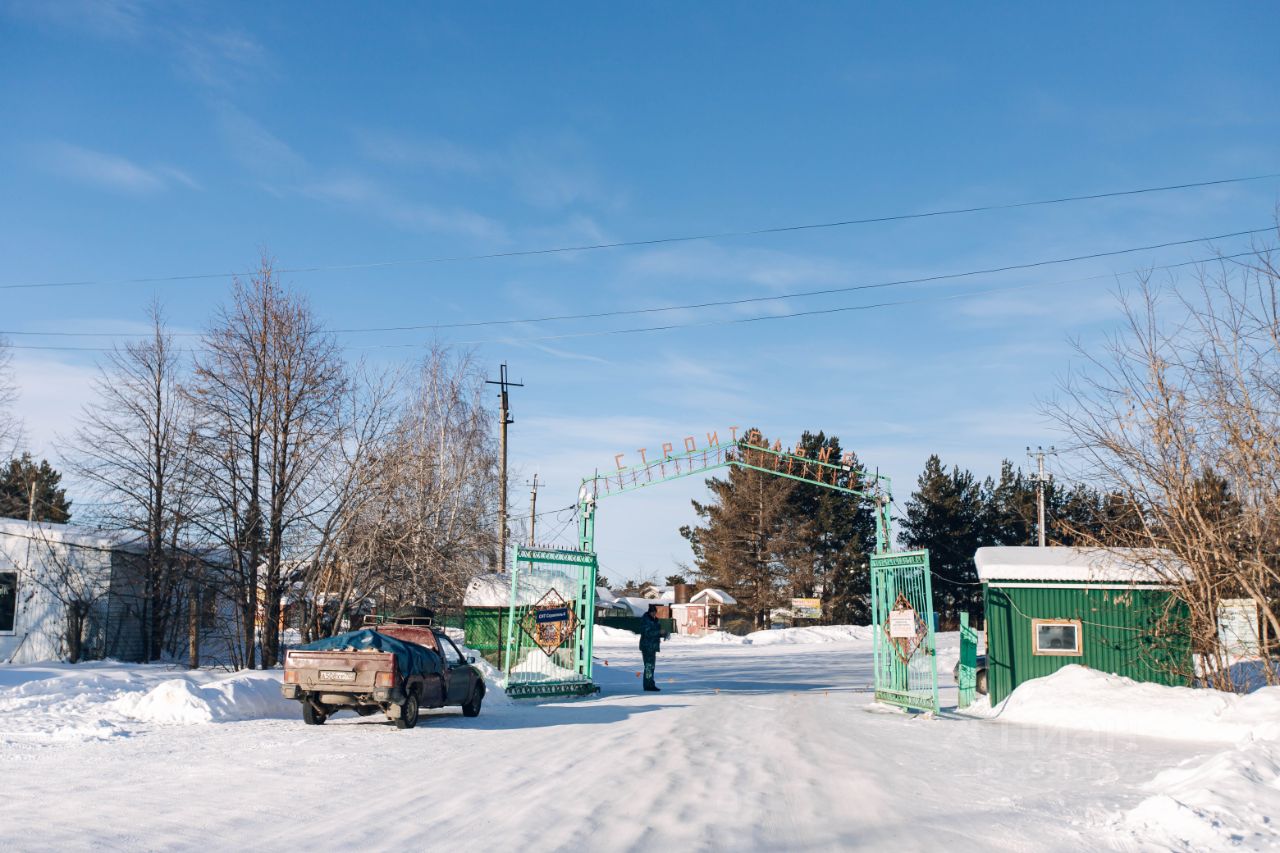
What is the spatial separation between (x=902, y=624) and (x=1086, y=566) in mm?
4121

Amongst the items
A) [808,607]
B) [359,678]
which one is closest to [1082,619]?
[359,678]

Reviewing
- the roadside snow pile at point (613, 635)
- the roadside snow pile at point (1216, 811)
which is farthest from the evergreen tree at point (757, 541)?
the roadside snow pile at point (1216, 811)

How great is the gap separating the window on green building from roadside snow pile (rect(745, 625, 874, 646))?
38272mm

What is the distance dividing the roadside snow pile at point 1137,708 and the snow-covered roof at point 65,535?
2174 cm

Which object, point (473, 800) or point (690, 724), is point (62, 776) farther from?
point (690, 724)

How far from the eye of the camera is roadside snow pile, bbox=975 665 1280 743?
16.4 meters

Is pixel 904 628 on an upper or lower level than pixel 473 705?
upper

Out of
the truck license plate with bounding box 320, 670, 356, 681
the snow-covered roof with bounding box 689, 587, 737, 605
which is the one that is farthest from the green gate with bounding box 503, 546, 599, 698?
the snow-covered roof with bounding box 689, 587, 737, 605

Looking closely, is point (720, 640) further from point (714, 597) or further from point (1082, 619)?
point (1082, 619)

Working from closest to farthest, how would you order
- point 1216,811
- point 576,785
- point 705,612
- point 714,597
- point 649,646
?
1. point 1216,811
2. point 576,785
3. point 649,646
4. point 714,597
5. point 705,612

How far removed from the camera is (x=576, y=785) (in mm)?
10180

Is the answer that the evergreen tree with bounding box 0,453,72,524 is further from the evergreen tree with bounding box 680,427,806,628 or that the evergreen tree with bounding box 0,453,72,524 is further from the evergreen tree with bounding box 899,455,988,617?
the evergreen tree with bounding box 899,455,988,617

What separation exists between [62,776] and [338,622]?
51.4 feet

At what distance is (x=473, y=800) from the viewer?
9188 mm
